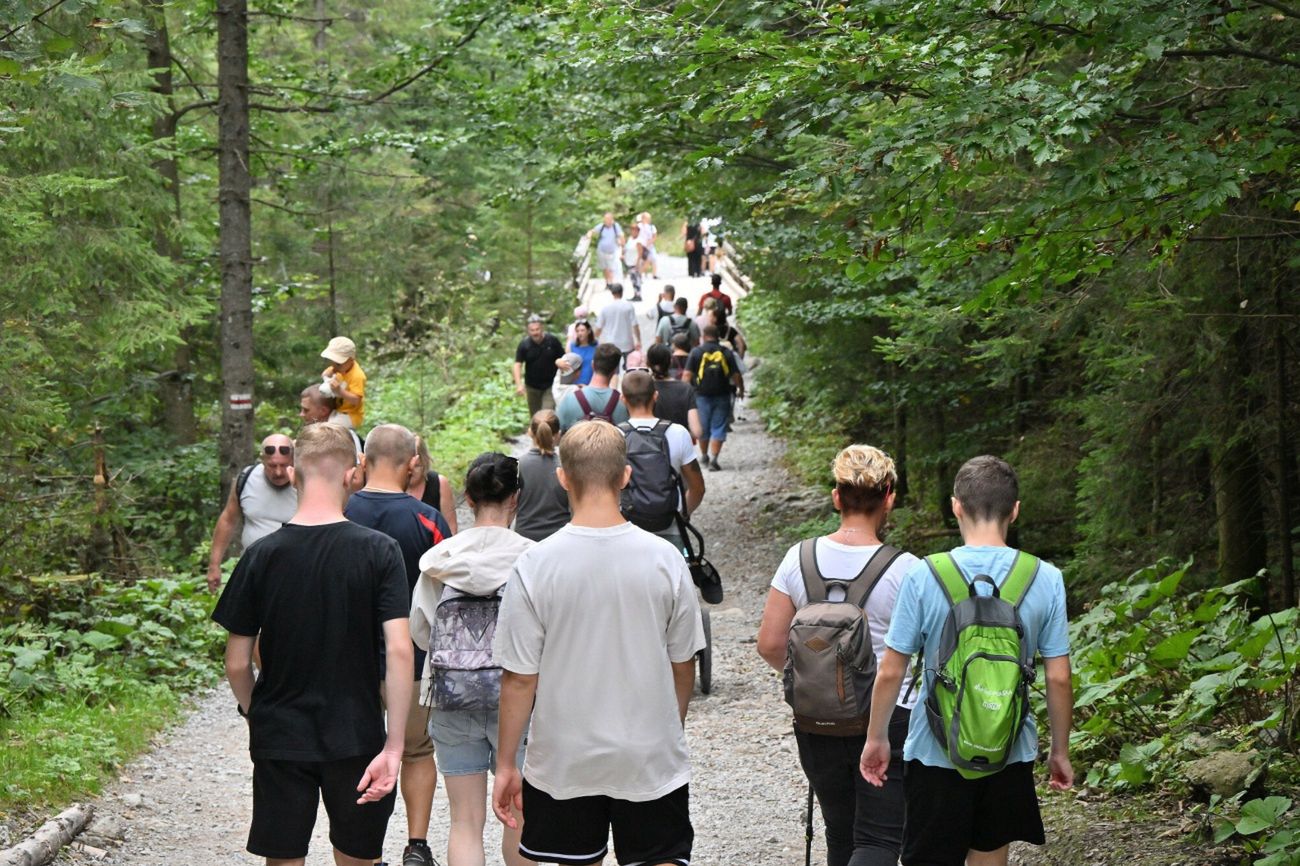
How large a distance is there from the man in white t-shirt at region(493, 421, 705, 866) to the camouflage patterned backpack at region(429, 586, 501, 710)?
937 mm

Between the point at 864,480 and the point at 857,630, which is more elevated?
the point at 864,480

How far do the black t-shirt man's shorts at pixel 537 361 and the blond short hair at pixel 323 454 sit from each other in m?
13.1

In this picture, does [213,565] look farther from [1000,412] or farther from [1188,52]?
[1000,412]

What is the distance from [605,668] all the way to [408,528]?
2.13 metres

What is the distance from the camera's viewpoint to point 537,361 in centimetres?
1783

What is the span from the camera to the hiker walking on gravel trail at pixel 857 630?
4723 mm

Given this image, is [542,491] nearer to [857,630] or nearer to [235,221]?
[857,630]

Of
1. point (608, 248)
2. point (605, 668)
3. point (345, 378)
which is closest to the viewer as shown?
point (605, 668)

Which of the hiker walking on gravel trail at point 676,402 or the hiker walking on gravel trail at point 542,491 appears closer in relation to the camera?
the hiker walking on gravel trail at point 542,491

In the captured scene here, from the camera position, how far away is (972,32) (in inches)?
239

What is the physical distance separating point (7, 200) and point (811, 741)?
773cm

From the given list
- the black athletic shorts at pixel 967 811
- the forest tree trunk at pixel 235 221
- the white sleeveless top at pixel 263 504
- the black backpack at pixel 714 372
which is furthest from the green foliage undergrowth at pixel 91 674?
the black backpack at pixel 714 372

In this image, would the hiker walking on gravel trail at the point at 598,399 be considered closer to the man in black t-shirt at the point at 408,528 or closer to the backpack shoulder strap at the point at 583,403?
the backpack shoulder strap at the point at 583,403

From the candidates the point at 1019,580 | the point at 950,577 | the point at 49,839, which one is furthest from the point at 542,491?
the point at 1019,580
